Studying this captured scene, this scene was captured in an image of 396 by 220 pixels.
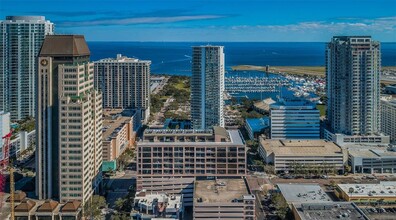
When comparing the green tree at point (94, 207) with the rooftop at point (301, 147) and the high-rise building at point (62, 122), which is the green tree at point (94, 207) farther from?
the rooftop at point (301, 147)

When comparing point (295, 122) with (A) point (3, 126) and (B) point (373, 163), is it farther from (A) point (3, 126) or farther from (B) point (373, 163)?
(A) point (3, 126)

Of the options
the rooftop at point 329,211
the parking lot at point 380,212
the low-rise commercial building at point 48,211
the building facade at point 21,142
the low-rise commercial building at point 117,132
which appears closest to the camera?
the rooftop at point 329,211

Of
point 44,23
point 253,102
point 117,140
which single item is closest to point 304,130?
point 117,140

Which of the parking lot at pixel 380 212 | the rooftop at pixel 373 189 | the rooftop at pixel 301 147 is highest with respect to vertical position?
the rooftop at pixel 301 147

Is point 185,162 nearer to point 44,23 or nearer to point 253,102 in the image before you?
point 44,23

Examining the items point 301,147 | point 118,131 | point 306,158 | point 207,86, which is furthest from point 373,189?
point 118,131

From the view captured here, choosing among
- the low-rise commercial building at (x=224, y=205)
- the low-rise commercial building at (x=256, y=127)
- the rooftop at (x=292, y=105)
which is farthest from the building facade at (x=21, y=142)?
the rooftop at (x=292, y=105)

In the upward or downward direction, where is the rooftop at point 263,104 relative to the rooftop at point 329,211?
upward
